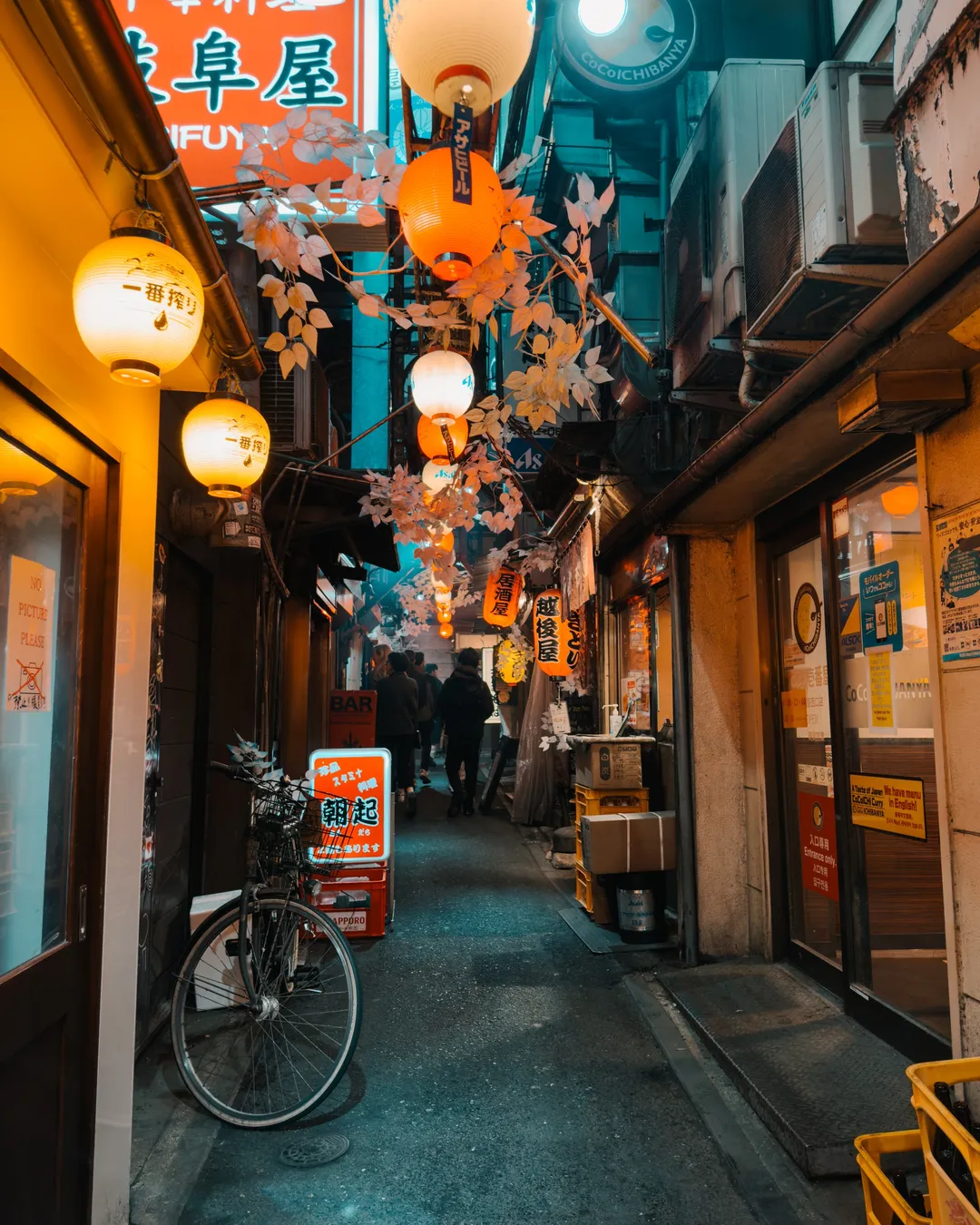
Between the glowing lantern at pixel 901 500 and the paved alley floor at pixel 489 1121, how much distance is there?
388 centimetres

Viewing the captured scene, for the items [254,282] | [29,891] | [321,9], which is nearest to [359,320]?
[254,282]

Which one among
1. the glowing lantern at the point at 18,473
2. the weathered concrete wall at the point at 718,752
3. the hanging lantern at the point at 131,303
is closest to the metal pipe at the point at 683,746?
the weathered concrete wall at the point at 718,752

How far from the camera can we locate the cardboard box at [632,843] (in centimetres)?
760

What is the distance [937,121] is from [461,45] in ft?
6.97

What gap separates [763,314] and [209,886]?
646cm

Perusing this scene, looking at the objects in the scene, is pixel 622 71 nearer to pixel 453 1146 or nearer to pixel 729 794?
pixel 729 794

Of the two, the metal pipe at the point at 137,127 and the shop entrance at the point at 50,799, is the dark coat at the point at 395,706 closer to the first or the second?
the metal pipe at the point at 137,127

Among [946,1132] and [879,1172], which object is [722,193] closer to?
[946,1132]

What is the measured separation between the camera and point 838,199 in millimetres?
4395

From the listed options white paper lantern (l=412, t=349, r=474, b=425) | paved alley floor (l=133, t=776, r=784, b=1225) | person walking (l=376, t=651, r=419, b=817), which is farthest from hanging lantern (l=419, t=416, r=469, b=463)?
person walking (l=376, t=651, r=419, b=817)

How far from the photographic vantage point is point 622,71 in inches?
313

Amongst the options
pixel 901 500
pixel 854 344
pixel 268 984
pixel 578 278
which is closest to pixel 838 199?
pixel 854 344

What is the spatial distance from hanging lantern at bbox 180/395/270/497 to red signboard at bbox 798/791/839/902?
4731mm

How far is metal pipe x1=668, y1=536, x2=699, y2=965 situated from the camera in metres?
6.84
